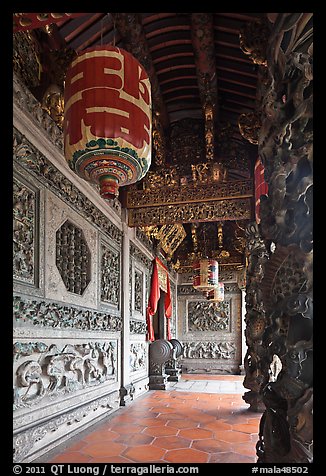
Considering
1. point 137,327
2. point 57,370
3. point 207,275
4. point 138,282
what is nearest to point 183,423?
point 57,370

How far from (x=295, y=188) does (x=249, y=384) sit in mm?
3558

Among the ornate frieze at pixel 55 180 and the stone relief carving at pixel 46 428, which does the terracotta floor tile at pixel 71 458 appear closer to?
the stone relief carving at pixel 46 428

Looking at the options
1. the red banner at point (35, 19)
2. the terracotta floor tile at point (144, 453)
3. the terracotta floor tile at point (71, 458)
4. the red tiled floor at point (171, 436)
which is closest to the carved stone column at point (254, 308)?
the red tiled floor at point (171, 436)

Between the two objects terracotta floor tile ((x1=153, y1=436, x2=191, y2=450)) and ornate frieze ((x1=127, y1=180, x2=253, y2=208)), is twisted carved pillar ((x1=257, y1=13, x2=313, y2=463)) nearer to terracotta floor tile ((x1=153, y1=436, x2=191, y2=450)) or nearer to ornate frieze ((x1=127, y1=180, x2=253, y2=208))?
terracotta floor tile ((x1=153, y1=436, x2=191, y2=450))

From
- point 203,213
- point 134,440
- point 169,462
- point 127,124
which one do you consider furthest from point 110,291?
point 127,124

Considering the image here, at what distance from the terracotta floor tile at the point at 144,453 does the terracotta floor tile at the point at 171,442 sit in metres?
0.09

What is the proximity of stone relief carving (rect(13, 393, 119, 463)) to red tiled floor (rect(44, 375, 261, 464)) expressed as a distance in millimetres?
161

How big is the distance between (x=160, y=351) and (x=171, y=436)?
3.30m

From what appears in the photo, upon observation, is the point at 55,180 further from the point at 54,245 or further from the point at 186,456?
the point at 186,456

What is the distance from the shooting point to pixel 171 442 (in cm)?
312

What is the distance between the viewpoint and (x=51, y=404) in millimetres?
2941

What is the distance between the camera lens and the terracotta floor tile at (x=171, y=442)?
3.01 m
